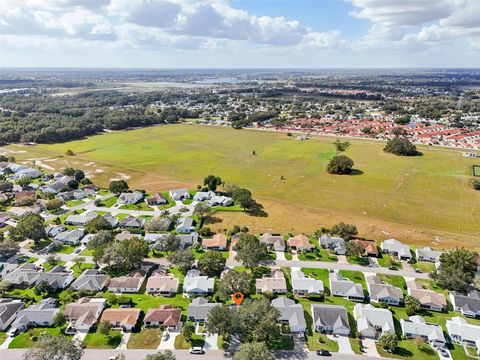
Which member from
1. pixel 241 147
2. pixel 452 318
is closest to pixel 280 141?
pixel 241 147

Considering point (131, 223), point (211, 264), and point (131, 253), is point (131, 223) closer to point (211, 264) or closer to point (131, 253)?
point (131, 253)

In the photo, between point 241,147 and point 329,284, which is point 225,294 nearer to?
point 329,284

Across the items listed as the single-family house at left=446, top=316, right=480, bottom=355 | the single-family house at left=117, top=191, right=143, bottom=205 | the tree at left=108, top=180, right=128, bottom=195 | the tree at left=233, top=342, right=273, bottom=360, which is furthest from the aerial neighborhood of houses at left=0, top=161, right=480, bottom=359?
the tree at left=108, top=180, right=128, bottom=195

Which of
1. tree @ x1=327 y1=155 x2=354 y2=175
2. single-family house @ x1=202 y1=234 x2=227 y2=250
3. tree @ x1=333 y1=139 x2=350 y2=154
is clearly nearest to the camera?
single-family house @ x1=202 y1=234 x2=227 y2=250

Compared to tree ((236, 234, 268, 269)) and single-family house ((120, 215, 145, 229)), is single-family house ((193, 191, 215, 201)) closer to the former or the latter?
single-family house ((120, 215, 145, 229))

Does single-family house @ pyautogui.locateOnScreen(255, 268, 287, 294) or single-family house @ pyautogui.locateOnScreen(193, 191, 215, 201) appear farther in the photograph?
single-family house @ pyautogui.locateOnScreen(193, 191, 215, 201)

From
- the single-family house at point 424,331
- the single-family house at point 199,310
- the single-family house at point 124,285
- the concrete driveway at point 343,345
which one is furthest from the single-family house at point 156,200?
the single-family house at point 424,331
